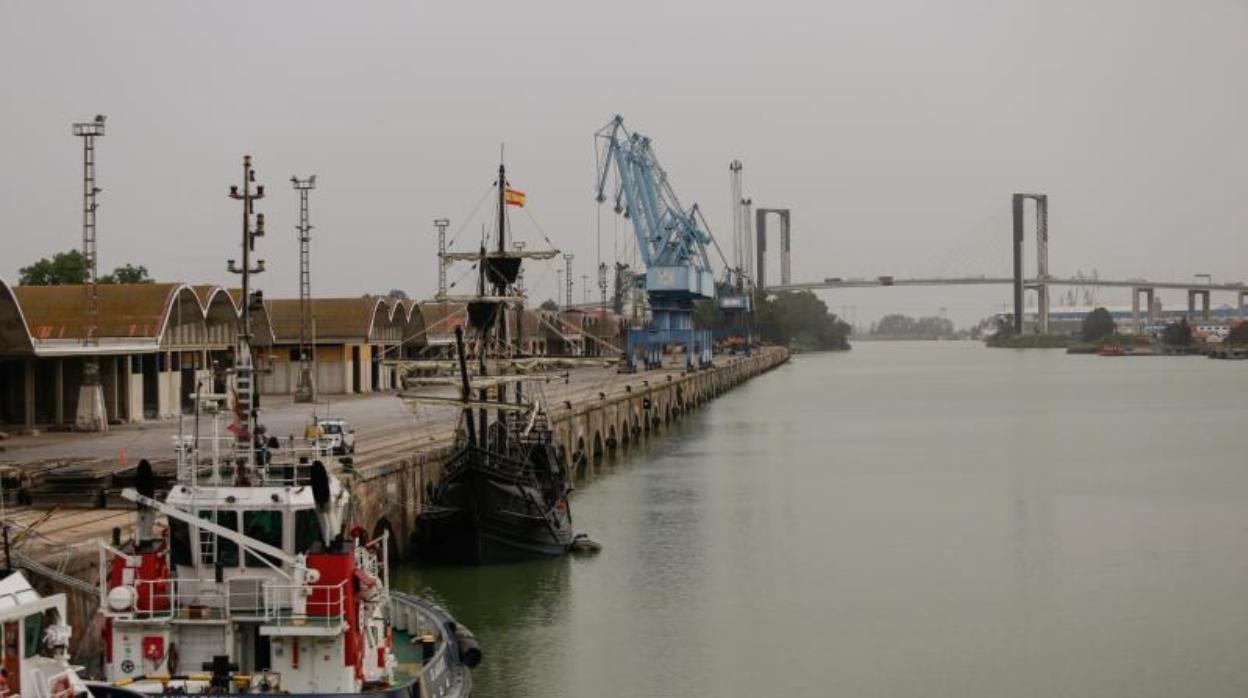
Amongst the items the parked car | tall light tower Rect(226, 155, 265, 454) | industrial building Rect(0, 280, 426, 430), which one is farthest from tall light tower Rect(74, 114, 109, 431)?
tall light tower Rect(226, 155, 265, 454)

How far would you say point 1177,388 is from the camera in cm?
13750

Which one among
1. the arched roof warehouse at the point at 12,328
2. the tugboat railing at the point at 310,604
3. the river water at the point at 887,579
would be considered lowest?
the river water at the point at 887,579

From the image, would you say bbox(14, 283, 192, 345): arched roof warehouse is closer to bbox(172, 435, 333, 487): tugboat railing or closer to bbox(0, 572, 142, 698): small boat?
bbox(172, 435, 333, 487): tugboat railing

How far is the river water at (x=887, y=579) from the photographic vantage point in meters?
28.4

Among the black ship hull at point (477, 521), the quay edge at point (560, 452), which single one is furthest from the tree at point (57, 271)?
the black ship hull at point (477, 521)

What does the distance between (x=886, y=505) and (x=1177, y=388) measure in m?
96.1

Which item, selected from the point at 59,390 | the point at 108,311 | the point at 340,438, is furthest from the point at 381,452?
the point at 108,311

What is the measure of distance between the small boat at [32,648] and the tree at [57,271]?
80.5 meters

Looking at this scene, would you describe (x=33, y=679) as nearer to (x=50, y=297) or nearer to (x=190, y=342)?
(x=50, y=297)

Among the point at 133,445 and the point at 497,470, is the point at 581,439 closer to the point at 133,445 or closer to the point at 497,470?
the point at 133,445

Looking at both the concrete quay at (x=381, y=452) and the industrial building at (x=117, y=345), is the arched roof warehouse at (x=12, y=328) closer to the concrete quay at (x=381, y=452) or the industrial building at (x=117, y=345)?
the industrial building at (x=117, y=345)

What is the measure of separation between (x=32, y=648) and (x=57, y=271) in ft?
276

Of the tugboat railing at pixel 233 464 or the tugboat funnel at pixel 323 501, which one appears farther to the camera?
the tugboat railing at pixel 233 464

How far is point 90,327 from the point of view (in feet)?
169
